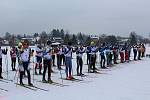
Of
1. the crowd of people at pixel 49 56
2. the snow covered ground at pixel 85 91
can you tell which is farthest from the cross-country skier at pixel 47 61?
the snow covered ground at pixel 85 91

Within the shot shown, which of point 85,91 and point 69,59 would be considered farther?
point 69,59

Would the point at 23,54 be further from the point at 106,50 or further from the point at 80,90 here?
the point at 106,50

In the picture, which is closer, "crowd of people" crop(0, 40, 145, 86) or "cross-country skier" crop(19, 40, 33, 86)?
"cross-country skier" crop(19, 40, 33, 86)

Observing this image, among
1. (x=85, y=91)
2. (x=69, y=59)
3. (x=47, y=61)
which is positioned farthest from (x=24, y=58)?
(x=69, y=59)

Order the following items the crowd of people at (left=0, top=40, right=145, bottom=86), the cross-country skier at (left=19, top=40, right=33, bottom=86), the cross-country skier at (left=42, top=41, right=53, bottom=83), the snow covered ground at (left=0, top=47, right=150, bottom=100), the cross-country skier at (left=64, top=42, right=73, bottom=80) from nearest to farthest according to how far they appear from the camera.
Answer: the snow covered ground at (left=0, top=47, right=150, bottom=100) → the cross-country skier at (left=19, top=40, right=33, bottom=86) → the crowd of people at (left=0, top=40, right=145, bottom=86) → the cross-country skier at (left=42, top=41, right=53, bottom=83) → the cross-country skier at (left=64, top=42, right=73, bottom=80)

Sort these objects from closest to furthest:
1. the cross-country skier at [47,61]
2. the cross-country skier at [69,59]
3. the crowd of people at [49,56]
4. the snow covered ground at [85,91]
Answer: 1. the snow covered ground at [85,91]
2. the crowd of people at [49,56]
3. the cross-country skier at [47,61]
4. the cross-country skier at [69,59]

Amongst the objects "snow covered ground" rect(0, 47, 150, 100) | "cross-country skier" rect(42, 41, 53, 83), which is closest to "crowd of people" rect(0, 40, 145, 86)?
"cross-country skier" rect(42, 41, 53, 83)

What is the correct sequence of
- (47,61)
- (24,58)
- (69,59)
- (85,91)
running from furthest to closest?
(69,59), (47,61), (24,58), (85,91)

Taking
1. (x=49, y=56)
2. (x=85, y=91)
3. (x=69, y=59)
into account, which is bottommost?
(x=85, y=91)

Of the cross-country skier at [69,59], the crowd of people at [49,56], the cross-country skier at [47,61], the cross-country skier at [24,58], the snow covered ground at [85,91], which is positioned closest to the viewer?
the snow covered ground at [85,91]

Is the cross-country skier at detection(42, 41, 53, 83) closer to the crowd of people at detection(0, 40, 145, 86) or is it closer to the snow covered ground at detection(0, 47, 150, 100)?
the crowd of people at detection(0, 40, 145, 86)

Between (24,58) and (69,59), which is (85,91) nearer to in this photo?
(24,58)

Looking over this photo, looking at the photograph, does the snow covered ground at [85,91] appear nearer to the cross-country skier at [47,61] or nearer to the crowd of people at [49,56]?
the cross-country skier at [47,61]

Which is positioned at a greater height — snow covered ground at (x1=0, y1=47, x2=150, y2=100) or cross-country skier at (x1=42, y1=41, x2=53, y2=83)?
cross-country skier at (x1=42, y1=41, x2=53, y2=83)
